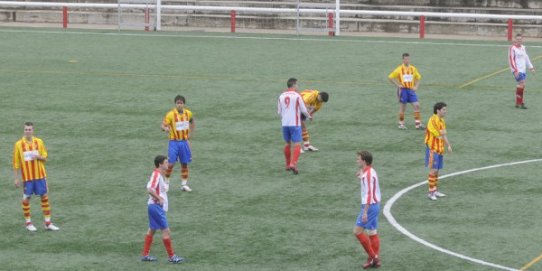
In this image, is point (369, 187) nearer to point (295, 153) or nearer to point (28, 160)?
point (28, 160)

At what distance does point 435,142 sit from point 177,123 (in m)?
5.48

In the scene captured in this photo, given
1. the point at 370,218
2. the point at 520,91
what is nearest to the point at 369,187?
the point at 370,218

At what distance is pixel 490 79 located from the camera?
40.0 metres

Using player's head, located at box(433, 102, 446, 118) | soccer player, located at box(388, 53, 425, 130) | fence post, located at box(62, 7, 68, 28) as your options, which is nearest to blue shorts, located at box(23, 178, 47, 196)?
player's head, located at box(433, 102, 446, 118)

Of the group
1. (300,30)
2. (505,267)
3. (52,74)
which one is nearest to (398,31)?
(300,30)

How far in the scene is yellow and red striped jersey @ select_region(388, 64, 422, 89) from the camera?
104 feet

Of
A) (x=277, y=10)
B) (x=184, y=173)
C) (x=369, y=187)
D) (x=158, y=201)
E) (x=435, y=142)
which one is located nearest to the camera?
(x=369, y=187)

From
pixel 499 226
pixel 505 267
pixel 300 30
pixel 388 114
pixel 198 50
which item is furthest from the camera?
pixel 300 30

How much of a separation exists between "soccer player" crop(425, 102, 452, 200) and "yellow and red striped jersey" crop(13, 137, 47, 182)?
8.00 m

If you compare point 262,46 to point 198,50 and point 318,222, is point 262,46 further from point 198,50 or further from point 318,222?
point 318,222

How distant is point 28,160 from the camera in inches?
859

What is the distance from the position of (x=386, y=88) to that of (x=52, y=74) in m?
12.0

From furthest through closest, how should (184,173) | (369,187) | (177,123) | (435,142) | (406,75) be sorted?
(406,75)
(184,173)
(177,123)
(435,142)
(369,187)

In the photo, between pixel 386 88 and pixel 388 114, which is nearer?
pixel 388 114
